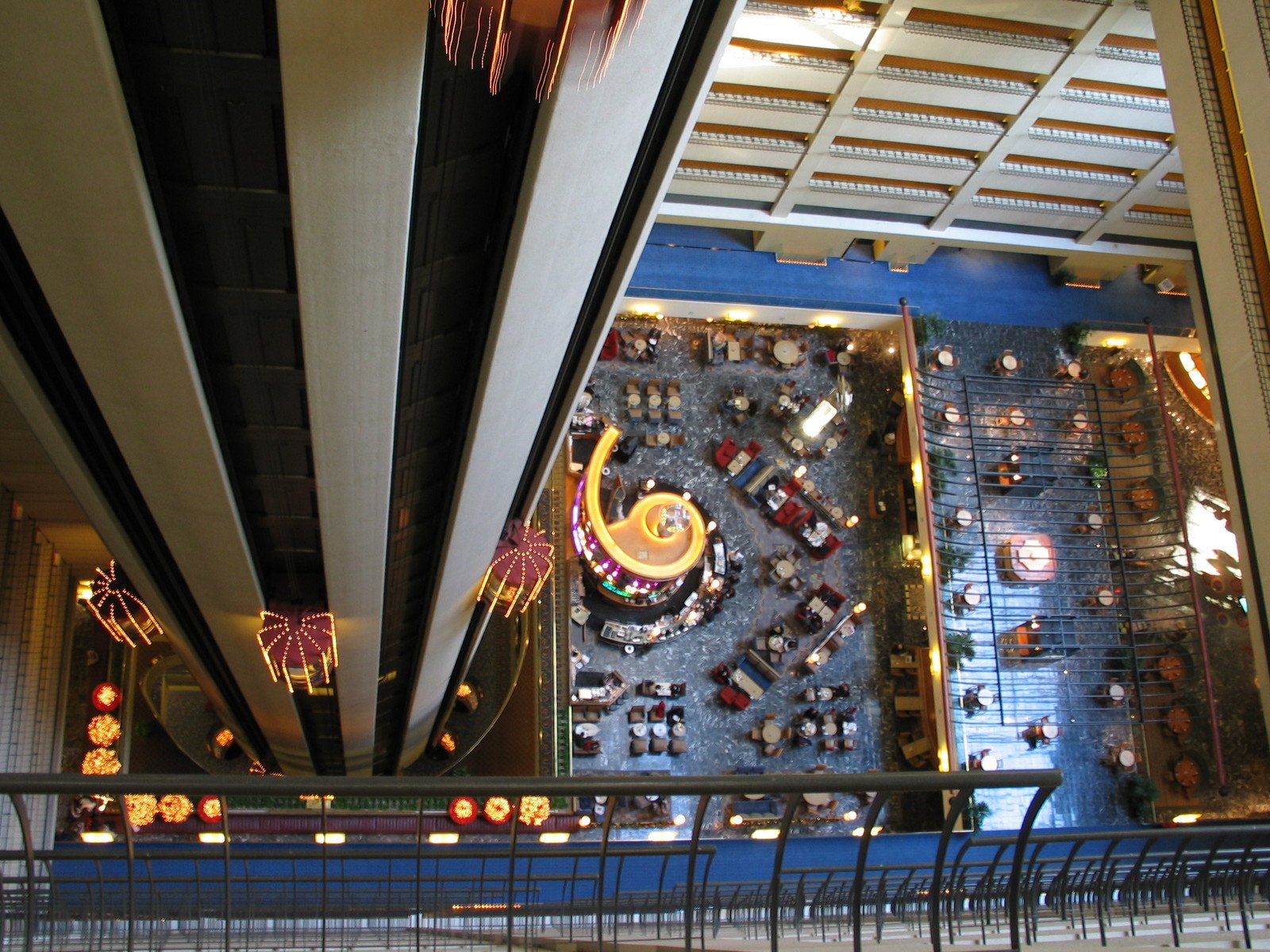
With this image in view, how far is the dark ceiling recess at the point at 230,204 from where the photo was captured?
3377 millimetres

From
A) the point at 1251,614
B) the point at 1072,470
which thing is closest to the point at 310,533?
the point at 1251,614

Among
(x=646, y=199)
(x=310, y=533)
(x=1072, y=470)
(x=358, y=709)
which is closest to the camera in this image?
(x=646, y=199)

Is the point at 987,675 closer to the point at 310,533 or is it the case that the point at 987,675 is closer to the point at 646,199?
the point at 310,533

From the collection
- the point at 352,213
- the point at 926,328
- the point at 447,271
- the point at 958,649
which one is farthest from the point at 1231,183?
the point at 352,213

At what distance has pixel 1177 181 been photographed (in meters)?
16.3

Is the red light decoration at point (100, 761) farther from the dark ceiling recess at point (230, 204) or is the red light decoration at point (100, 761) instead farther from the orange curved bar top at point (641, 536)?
the dark ceiling recess at point (230, 204)

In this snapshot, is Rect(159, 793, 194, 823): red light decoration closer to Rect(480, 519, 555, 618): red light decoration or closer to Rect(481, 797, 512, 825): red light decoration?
Rect(481, 797, 512, 825): red light decoration

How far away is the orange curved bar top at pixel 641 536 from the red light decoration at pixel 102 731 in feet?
21.5

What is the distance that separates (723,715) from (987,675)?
12.6ft

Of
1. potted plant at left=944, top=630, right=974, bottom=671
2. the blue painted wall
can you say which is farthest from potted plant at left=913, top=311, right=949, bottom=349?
potted plant at left=944, top=630, right=974, bottom=671

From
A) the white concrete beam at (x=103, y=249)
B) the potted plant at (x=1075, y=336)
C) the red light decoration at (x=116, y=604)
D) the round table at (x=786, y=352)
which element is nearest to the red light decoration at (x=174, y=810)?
the red light decoration at (x=116, y=604)

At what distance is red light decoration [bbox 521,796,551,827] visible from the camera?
13.6m

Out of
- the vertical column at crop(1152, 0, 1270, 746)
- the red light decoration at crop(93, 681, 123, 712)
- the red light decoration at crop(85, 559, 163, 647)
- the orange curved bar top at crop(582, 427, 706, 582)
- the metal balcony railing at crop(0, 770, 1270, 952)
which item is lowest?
the metal balcony railing at crop(0, 770, 1270, 952)

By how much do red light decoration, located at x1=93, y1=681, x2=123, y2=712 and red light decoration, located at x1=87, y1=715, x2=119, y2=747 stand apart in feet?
0.50
